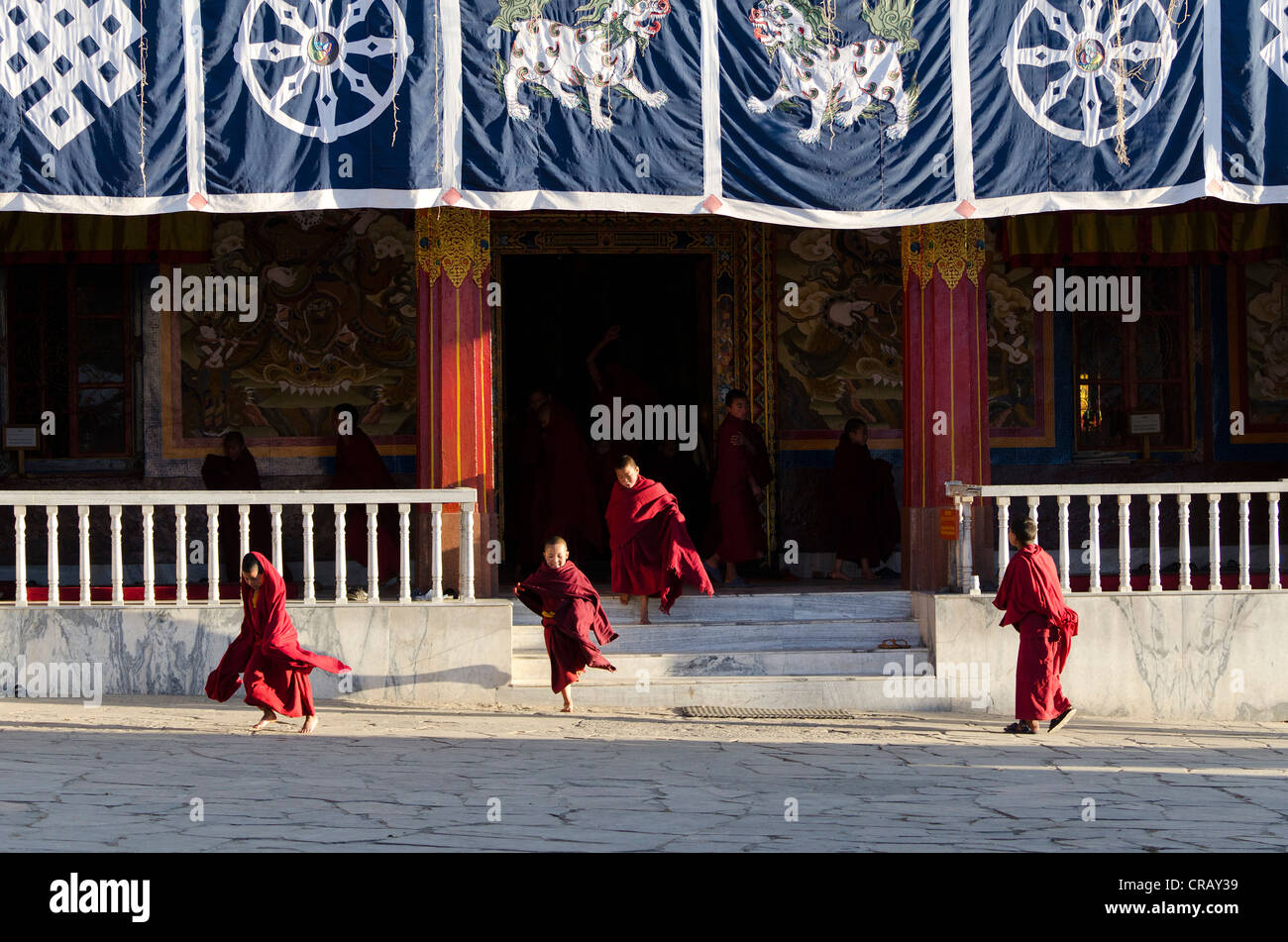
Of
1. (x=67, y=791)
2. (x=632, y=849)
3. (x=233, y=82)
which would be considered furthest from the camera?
(x=233, y=82)

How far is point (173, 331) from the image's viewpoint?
13609 mm

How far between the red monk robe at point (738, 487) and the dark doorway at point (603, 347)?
1264 mm

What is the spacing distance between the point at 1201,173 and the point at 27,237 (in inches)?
367

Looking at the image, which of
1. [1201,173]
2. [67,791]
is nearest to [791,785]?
[67,791]

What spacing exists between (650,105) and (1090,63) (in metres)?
3.11

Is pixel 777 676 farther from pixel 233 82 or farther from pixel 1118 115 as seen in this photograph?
pixel 233 82

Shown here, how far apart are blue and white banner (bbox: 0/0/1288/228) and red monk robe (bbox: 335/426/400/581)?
3.22 m

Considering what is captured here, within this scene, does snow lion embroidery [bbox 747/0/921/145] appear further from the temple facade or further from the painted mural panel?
the painted mural panel

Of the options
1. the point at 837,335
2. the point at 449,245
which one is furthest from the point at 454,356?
the point at 837,335

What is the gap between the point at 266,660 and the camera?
966 centimetres
